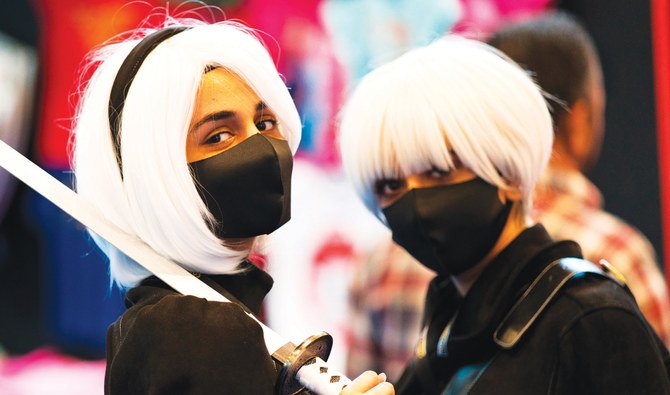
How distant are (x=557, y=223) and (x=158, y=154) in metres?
1.14

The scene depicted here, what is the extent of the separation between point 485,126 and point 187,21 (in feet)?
1.50

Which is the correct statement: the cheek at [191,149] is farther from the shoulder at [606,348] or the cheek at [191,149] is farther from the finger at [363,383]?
the shoulder at [606,348]

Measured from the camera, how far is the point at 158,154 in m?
1.23

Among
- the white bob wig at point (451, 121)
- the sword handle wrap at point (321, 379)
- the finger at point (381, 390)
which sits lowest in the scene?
the finger at point (381, 390)

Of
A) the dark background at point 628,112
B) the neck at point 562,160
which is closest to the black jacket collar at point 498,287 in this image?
the neck at point 562,160

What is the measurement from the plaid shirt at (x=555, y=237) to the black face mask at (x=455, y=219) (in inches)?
24.9

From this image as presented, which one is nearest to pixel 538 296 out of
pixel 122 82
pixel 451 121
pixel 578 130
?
pixel 451 121

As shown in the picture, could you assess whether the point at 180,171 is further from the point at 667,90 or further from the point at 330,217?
→ the point at 667,90

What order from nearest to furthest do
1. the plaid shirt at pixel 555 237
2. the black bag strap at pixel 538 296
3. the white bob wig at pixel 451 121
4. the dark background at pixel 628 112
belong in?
the black bag strap at pixel 538 296
the white bob wig at pixel 451 121
the plaid shirt at pixel 555 237
the dark background at pixel 628 112

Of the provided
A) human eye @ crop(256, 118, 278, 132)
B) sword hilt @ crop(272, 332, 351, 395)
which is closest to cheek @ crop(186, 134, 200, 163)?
human eye @ crop(256, 118, 278, 132)

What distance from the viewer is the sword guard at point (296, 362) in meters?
1.19

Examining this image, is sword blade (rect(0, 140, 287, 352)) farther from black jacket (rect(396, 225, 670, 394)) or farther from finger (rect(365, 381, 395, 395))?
black jacket (rect(396, 225, 670, 394))

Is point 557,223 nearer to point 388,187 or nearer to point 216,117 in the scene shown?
point 388,187

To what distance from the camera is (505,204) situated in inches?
59.7
